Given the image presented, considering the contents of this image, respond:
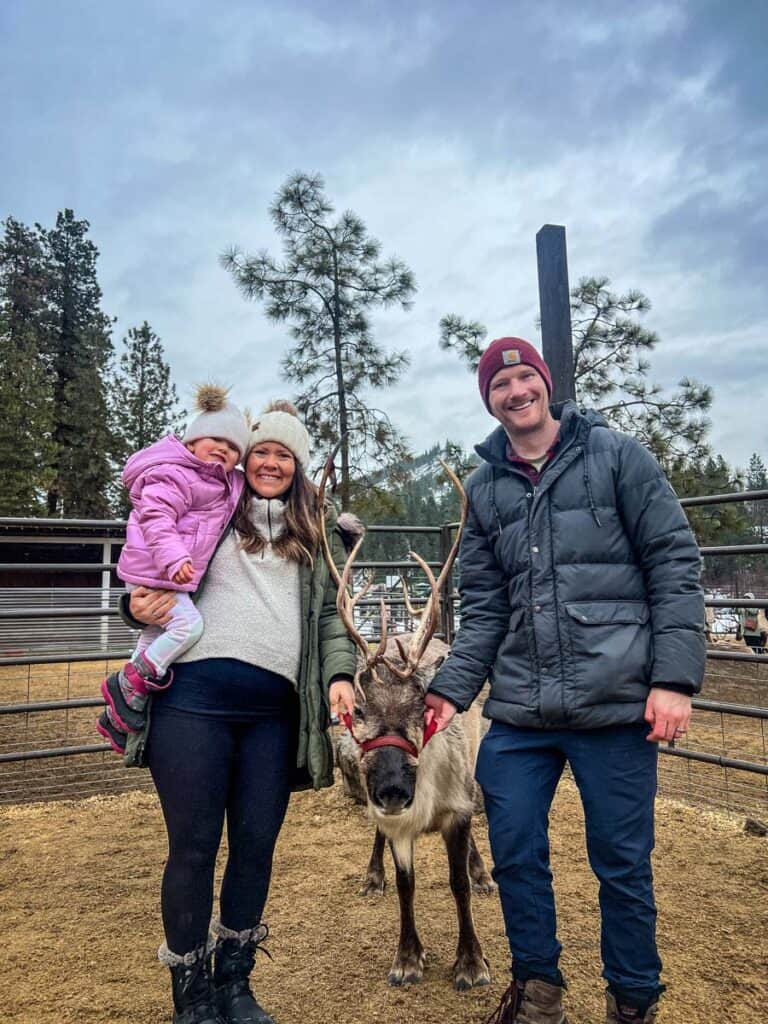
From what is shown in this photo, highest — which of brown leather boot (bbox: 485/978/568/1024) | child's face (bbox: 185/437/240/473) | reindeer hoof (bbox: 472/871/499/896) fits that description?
child's face (bbox: 185/437/240/473)

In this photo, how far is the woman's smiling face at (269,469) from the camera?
90.4 inches

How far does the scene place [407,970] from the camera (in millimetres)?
2609

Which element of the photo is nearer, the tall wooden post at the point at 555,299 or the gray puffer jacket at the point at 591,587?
the gray puffer jacket at the point at 591,587

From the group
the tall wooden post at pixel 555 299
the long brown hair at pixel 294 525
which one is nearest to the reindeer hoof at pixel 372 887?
the long brown hair at pixel 294 525

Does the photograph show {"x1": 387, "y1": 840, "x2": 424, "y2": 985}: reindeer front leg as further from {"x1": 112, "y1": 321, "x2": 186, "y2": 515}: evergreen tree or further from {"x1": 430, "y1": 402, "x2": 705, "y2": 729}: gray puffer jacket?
{"x1": 112, "y1": 321, "x2": 186, "y2": 515}: evergreen tree

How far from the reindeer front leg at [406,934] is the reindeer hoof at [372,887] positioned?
2.07 feet

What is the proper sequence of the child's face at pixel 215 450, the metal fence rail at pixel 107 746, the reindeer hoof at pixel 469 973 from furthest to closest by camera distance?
the metal fence rail at pixel 107 746
the reindeer hoof at pixel 469 973
the child's face at pixel 215 450

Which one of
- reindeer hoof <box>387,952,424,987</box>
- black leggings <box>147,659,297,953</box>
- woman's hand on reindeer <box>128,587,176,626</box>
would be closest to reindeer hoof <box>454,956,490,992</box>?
reindeer hoof <box>387,952,424,987</box>

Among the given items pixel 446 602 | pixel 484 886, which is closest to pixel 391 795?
pixel 484 886

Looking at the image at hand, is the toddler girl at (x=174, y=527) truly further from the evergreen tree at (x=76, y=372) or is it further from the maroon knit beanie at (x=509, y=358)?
the evergreen tree at (x=76, y=372)

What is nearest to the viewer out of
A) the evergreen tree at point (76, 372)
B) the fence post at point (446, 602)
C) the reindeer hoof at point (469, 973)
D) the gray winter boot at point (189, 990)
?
the gray winter boot at point (189, 990)

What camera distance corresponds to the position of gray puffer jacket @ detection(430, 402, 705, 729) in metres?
1.91

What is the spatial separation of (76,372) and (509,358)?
73.3 feet

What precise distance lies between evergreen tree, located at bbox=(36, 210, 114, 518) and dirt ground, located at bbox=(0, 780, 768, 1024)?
16.6m
